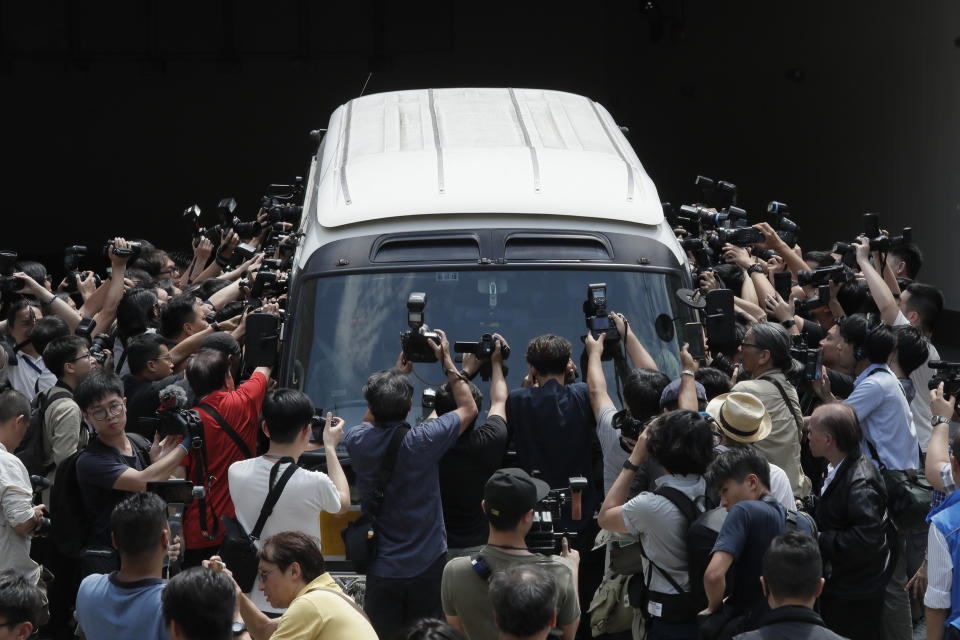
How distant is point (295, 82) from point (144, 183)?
3.55 metres

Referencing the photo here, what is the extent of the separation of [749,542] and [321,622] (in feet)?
5.91

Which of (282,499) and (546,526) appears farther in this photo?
(282,499)

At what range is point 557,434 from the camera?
238 inches

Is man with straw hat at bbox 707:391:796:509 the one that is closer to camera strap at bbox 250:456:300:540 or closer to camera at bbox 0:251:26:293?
camera strap at bbox 250:456:300:540

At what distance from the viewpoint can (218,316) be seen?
28.0ft

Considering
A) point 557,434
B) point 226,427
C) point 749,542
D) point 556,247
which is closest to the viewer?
point 749,542

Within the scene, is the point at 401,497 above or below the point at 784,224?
below

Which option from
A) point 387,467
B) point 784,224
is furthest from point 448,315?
point 784,224

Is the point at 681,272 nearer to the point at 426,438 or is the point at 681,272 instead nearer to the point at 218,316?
the point at 426,438

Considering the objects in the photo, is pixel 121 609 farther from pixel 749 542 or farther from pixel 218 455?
pixel 749 542

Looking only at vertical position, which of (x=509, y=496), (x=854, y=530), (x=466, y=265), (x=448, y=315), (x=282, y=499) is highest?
(x=466, y=265)

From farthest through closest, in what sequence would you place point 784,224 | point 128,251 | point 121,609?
point 784,224, point 128,251, point 121,609

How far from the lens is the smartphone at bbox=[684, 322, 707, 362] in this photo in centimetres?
658

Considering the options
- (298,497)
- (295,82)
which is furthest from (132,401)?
(295,82)
